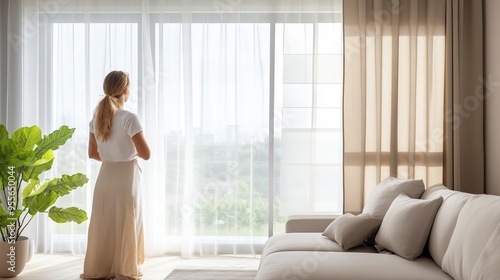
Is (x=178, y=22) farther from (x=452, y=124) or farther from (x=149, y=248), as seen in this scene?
(x=452, y=124)

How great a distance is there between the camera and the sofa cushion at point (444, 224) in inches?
106

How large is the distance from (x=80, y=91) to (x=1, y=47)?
77cm

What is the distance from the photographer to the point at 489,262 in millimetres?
2043

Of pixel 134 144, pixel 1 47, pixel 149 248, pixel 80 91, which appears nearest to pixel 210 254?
pixel 149 248

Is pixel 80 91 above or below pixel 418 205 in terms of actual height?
above

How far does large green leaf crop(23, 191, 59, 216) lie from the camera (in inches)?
158

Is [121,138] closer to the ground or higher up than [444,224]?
higher up

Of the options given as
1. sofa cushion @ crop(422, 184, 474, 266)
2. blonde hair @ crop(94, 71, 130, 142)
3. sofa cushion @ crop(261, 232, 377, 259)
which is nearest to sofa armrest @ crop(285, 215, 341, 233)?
sofa cushion @ crop(261, 232, 377, 259)

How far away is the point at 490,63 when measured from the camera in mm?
4184

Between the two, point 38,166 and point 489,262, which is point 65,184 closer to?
point 38,166

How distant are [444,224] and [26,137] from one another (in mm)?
2897

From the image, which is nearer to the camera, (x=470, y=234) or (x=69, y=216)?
(x=470, y=234)

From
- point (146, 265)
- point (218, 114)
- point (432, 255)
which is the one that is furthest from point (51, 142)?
point (432, 255)

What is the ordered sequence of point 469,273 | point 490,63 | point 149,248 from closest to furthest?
point 469,273 → point 490,63 → point 149,248
